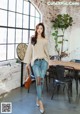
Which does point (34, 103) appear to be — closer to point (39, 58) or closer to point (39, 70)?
point (39, 70)

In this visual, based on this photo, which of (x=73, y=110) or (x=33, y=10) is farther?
(x=33, y=10)

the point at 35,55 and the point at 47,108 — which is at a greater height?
the point at 35,55

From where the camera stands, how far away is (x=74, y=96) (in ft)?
17.7

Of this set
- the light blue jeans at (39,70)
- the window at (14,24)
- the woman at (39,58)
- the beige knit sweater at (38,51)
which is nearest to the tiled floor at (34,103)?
the woman at (39,58)

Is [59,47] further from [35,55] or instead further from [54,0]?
[35,55]

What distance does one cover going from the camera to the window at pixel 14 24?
5828 mm

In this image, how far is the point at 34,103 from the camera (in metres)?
4.68

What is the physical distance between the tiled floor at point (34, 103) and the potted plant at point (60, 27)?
2.44 metres

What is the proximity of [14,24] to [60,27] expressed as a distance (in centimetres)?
192

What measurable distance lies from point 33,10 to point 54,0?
88cm

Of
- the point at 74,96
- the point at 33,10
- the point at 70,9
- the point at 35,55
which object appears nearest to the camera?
the point at 35,55

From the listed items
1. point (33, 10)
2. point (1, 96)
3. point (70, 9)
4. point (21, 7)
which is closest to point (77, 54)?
point (70, 9)

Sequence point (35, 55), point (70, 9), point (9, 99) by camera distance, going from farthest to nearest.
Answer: point (70, 9)
point (9, 99)
point (35, 55)

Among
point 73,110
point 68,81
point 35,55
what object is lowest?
point 73,110
